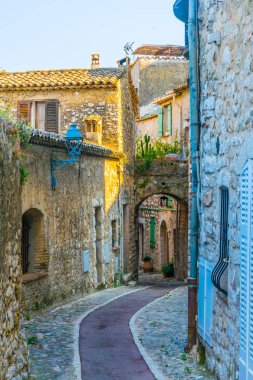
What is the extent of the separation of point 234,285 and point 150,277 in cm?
2301

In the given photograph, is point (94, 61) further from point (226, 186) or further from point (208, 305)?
point (226, 186)

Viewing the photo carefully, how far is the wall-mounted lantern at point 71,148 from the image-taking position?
551 inches

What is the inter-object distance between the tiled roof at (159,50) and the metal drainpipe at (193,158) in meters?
32.1

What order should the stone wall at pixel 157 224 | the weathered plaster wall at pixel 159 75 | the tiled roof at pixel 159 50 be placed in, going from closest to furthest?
the stone wall at pixel 157 224 → the weathered plaster wall at pixel 159 75 → the tiled roof at pixel 159 50

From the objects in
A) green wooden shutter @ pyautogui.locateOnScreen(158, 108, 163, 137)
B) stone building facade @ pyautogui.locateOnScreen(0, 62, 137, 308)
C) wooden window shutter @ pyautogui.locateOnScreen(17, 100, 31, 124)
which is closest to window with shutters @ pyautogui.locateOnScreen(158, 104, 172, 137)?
green wooden shutter @ pyautogui.locateOnScreen(158, 108, 163, 137)

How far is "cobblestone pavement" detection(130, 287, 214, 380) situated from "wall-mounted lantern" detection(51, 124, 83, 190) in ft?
11.7

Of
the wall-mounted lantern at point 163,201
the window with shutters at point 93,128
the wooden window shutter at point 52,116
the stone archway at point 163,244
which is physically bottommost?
the stone archway at point 163,244

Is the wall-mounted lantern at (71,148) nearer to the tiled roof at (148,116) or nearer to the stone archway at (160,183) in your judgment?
the stone archway at (160,183)

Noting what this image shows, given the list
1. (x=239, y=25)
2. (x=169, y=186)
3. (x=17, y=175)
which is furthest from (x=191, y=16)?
(x=169, y=186)

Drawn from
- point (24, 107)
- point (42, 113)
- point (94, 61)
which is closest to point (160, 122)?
point (94, 61)

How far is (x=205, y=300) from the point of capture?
29.1 ft

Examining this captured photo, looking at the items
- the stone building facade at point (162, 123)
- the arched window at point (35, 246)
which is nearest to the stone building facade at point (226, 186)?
the arched window at point (35, 246)

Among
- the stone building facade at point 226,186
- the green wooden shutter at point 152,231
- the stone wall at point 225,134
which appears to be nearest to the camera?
the stone building facade at point 226,186

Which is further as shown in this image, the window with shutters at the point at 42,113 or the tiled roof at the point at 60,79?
the window with shutters at the point at 42,113
